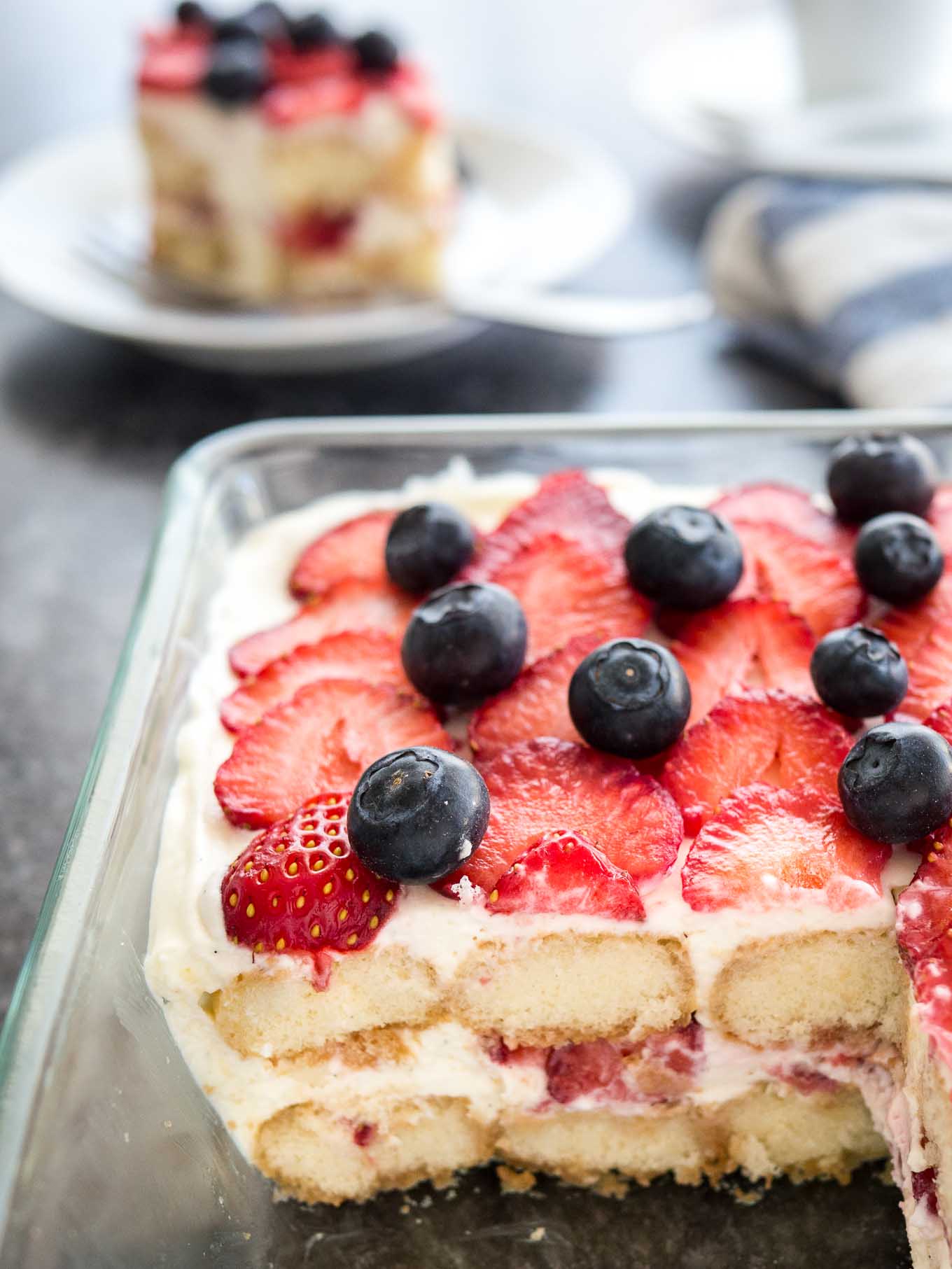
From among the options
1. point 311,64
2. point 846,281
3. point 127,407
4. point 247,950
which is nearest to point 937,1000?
point 247,950

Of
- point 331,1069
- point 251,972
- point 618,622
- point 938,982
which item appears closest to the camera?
point 938,982

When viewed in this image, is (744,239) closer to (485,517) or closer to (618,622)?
(485,517)

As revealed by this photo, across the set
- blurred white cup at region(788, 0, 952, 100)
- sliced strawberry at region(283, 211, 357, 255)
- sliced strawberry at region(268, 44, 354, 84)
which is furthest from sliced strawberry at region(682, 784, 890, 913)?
blurred white cup at region(788, 0, 952, 100)

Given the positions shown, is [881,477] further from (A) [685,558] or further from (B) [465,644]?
(B) [465,644]

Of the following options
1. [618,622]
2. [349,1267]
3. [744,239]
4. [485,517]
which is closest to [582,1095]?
[349,1267]

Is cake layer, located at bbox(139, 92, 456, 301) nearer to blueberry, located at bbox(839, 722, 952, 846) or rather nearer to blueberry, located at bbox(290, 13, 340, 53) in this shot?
blueberry, located at bbox(290, 13, 340, 53)

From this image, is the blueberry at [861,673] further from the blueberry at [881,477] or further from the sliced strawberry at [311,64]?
the sliced strawberry at [311,64]
